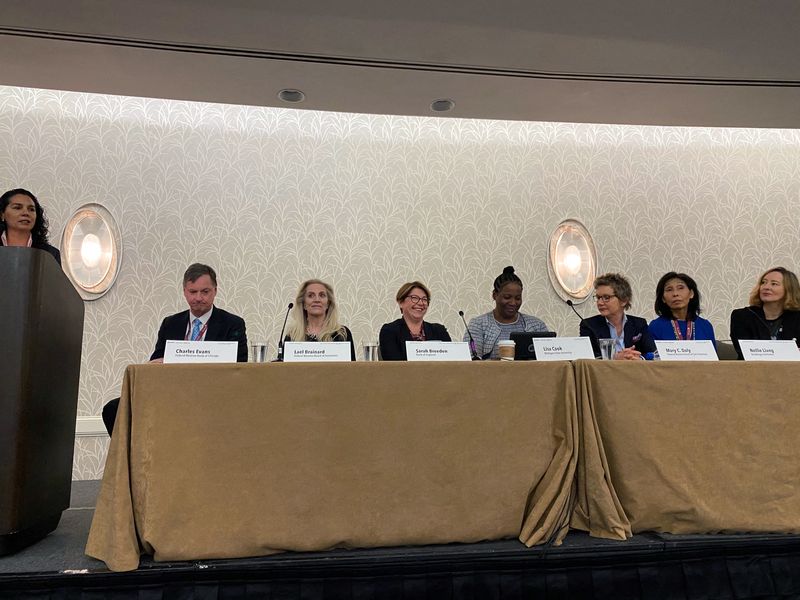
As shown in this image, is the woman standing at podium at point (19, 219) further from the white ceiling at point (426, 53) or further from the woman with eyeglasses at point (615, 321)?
the woman with eyeglasses at point (615, 321)

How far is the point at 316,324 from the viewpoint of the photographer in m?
2.84

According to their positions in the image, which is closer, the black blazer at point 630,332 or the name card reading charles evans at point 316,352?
the name card reading charles evans at point 316,352

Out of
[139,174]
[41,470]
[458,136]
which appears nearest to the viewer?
[41,470]

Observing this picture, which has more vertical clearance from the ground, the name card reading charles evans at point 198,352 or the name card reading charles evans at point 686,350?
the name card reading charles evans at point 686,350

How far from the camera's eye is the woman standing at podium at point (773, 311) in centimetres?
271

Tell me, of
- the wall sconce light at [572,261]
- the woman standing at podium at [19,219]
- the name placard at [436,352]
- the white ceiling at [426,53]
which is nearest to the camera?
the name placard at [436,352]

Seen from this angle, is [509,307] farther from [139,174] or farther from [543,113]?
[139,174]

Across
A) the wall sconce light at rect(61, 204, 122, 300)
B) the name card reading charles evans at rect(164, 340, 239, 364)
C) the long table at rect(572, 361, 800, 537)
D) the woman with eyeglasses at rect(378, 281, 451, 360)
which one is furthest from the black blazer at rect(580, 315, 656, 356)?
the wall sconce light at rect(61, 204, 122, 300)

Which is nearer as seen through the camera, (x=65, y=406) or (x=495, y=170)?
(x=65, y=406)

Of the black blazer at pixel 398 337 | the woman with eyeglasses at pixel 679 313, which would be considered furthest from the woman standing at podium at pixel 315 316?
the woman with eyeglasses at pixel 679 313

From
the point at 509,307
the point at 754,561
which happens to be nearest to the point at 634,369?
the point at 754,561

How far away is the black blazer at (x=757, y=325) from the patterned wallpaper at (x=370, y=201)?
1203mm

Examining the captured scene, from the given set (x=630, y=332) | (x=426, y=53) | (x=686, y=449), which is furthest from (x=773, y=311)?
(x=426, y=53)

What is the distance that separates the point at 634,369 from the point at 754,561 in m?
0.61
